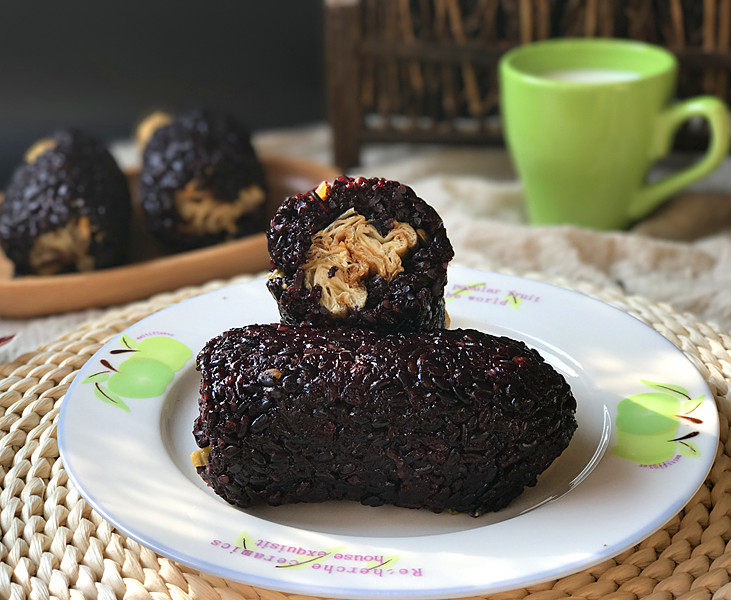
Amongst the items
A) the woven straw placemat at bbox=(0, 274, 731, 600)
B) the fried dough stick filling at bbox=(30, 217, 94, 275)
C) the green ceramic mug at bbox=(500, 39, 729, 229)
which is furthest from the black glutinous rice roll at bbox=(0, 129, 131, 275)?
the green ceramic mug at bbox=(500, 39, 729, 229)

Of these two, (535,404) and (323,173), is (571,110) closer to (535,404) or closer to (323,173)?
(323,173)

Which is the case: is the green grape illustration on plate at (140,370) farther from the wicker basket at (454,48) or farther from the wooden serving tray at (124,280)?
the wicker basket at (454,48)

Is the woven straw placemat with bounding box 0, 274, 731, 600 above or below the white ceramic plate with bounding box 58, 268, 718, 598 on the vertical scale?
below

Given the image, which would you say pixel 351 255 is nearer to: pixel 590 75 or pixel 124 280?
pixel 124 280

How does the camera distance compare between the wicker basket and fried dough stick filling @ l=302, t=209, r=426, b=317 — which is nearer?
fried dough stick filling @ l=302, t=209, r=426, b=317

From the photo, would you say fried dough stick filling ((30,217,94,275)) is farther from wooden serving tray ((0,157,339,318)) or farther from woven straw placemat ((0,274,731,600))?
woven straw placemat ((0,274,731,600))

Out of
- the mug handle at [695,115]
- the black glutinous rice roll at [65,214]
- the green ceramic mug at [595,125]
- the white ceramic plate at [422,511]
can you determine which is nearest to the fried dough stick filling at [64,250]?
the black glutinous rice roll at [65,214]

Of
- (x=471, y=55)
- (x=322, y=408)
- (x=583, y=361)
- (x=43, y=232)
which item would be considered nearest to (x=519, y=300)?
(x=583, y=361)
